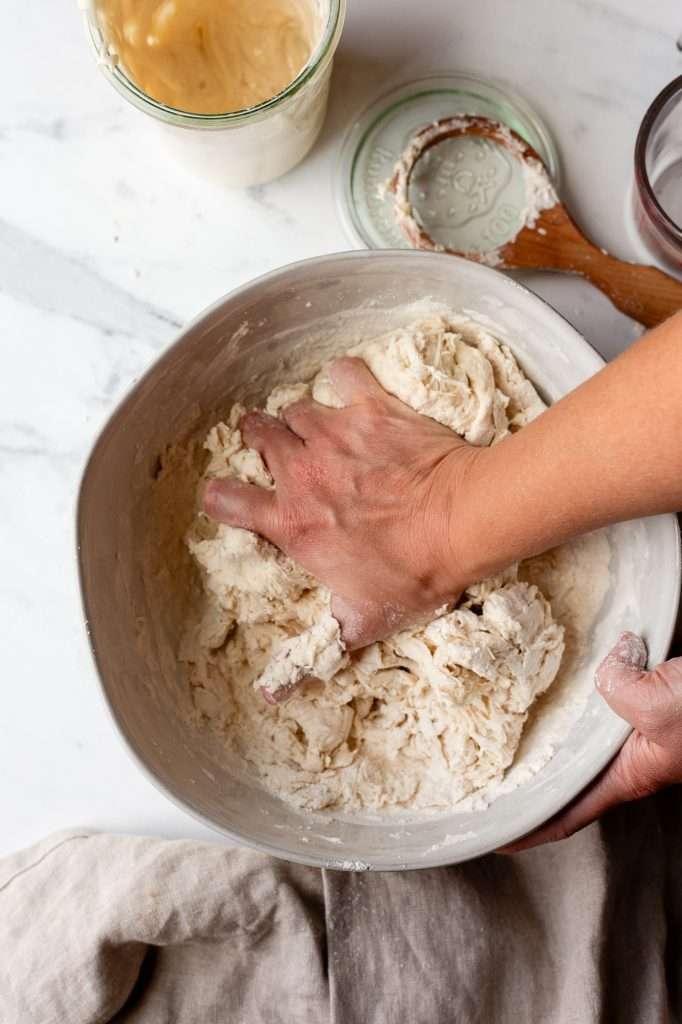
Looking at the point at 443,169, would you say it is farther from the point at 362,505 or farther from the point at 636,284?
the point at 362,505

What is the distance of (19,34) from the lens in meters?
0.96

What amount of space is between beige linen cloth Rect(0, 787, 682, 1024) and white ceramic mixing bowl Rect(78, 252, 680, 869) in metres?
0.12

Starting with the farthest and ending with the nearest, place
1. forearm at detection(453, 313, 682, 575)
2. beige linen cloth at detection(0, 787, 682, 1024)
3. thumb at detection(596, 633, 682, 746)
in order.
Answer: beige linen cloth at detection(0, 787, 682, 1024)
thumb at detection(596, 633, 682, 746)
forearm at detection(453, 313, 682, 575)

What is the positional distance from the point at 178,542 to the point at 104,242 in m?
0.33

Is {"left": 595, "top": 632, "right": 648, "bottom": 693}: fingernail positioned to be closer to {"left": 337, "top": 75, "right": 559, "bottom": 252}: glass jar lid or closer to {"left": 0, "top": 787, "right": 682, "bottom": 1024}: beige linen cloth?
{"left": 0, "top": 787, "right": 682, "bottom": 1024}: beige linen cloth

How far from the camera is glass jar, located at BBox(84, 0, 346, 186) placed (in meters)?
0.79

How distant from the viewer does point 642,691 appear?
763mm

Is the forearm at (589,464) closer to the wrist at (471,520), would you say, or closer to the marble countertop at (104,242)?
the wrist at (471,520)

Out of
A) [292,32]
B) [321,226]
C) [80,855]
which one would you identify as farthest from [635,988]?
[292,32]

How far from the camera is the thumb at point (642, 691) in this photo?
745mm

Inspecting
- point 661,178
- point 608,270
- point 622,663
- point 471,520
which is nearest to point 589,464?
point 471,520

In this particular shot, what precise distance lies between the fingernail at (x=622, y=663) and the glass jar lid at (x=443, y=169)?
420 mm

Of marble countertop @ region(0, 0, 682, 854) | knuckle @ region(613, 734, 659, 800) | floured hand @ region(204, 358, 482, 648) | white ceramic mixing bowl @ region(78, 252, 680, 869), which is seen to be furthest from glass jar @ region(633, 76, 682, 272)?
knuckle @ region(613, 734, 659, 800)

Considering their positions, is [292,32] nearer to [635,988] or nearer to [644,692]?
[644,692]
